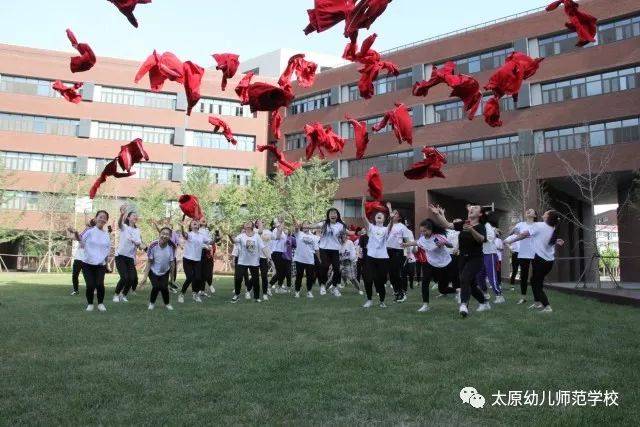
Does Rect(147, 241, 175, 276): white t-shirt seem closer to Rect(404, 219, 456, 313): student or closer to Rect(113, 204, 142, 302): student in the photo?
Rect(113, 204, 142, 302): student

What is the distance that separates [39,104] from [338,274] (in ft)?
114

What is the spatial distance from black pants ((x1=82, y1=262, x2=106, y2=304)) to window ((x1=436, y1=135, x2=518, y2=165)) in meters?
24.7

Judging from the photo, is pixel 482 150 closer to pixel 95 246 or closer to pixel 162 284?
pixel 162 284

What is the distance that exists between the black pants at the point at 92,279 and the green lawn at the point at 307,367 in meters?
0.94

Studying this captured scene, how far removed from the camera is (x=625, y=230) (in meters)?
30.1

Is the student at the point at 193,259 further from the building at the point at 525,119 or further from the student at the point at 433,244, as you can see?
the building at the point at 525,119

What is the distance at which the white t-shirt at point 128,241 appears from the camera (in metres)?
10.4

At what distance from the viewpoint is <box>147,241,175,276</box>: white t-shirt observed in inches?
361

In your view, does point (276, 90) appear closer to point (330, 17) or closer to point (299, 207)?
point (330, 17)

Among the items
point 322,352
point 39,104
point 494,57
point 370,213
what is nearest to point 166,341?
point 322,352

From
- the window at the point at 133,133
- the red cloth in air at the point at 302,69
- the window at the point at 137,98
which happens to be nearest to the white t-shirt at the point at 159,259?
the red cloth in air at the point at 302,69

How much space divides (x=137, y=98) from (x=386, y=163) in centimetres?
1971

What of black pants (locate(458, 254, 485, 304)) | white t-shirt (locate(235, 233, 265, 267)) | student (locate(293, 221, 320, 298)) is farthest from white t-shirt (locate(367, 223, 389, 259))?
student (locate(293, 221, 320, 298))

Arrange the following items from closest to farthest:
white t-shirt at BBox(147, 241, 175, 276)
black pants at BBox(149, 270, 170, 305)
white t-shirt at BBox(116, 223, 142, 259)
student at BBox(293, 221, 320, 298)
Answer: black pants at BBox(149, 270, 170, 305)
white t-shirt at BBox(147, 241, 175, 276)
white t-shirt at BBox(116, 223, 142, 259)
student at BBox(293, 221, 320, 298)
